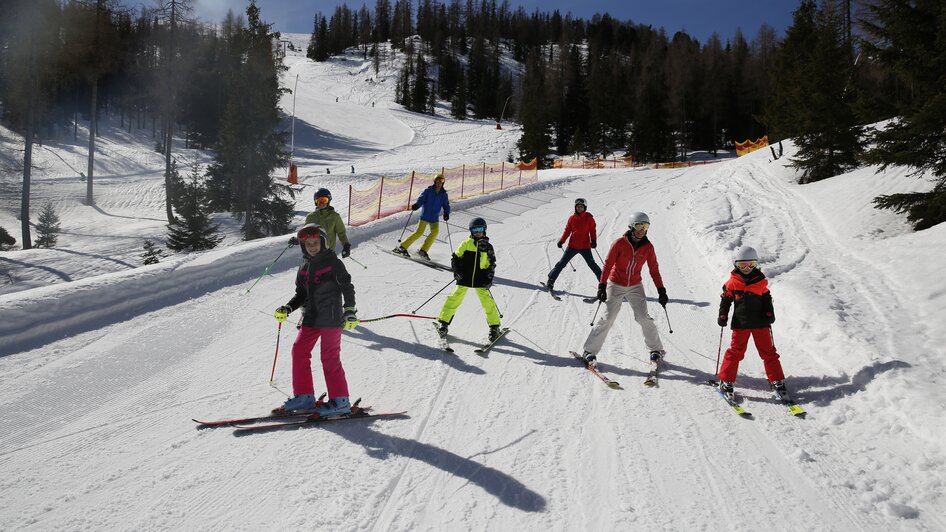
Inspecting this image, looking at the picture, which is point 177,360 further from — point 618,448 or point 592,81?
point 592,81

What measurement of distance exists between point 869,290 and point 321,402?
7.87 meters

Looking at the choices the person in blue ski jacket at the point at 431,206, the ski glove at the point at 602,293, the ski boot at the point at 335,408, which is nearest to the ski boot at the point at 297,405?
the ski boot at the point at 335,408

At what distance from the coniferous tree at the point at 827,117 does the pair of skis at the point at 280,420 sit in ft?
57.6

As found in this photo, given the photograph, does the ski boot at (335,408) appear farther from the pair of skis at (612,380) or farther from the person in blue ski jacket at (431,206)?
the person in blue ski jacket at (431,206)

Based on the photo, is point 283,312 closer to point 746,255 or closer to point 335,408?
point 335,408

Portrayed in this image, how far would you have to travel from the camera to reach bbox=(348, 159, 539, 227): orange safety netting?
1714 cm

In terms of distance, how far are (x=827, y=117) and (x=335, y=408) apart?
17964mm

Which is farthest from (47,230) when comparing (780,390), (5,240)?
(780,390)

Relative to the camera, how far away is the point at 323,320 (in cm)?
460

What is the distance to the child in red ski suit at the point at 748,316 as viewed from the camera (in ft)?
17.0

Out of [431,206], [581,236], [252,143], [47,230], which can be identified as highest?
[252,143]

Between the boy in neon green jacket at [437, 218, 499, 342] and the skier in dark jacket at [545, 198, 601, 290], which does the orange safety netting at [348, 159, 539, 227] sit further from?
the boy in neon green jacket at [437, 218, 499, 342]

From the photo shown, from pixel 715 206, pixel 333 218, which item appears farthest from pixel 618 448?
pixel 715 206

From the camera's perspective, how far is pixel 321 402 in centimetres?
494
